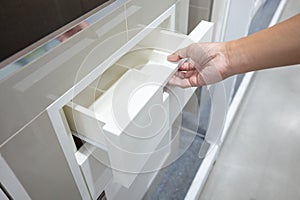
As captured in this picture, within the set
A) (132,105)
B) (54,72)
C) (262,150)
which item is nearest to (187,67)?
(132,105)

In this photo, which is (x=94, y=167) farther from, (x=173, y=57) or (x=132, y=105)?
(x=173, y=57)

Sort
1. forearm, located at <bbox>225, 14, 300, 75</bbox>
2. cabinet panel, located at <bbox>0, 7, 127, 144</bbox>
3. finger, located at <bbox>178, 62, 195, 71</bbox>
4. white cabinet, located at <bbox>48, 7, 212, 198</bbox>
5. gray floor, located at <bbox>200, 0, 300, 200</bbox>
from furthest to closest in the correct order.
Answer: gray floor, located at <bbox>200, 0, 300, 200</bbox> → finger, located at <bbox>178, 62, 195, 71</bbox> → forearm, located at <bbox>225, 14, 300, 75</bbox> → white cabinet, located at <bbox>48, 7, 212, 198</bbox> → cabinet panel, located at <bbox>0, 7, 127, 144</bbox>

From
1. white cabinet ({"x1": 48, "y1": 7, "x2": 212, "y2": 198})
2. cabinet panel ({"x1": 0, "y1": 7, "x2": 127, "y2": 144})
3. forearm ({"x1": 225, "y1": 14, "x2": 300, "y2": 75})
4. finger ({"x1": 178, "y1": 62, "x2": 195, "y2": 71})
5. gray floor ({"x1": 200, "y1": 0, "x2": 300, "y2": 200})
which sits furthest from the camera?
gray floor ({"x1": 200, "y1": 0, "x2": 300, "y2": 200})

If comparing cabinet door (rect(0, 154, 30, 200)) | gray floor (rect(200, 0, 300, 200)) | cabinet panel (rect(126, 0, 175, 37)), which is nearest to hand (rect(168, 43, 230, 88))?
cabinet panel (rect(126, 0, 175, 37))

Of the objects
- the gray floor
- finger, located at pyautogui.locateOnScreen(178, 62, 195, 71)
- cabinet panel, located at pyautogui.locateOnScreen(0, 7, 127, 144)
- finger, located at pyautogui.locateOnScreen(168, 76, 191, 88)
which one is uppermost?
cabinet panel, located at pyautogui.locateOnScreen(0, 7, 127, 144)

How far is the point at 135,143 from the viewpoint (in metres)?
0.51

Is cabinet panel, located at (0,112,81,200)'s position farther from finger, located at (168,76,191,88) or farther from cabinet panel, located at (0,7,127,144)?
finger, located at (168,76,191,88)

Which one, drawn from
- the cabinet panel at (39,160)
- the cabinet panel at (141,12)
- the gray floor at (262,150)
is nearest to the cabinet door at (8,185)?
the cabinet panel at (39,160)

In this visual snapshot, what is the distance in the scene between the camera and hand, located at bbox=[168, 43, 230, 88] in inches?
27.3

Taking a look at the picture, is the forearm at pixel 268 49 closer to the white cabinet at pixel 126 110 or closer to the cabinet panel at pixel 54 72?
the white cabinet at pixel 126 110

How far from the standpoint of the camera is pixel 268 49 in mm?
635

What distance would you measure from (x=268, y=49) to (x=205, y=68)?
6.3 inches

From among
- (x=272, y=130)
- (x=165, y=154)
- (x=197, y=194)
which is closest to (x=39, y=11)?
(x=165, y=154)

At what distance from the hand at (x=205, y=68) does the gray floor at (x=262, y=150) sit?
0.76 metres
